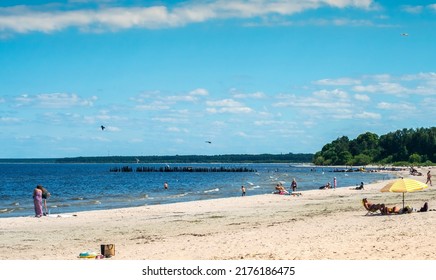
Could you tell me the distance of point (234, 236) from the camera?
69.5 feet

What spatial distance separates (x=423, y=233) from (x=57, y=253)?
11988mm

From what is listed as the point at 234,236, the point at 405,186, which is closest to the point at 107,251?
the point at 234,236

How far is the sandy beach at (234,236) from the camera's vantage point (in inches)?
666

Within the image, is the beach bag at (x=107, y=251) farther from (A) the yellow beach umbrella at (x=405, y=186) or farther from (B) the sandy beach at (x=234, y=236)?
(A) the yellow beach umbrella at (x=405, y=186)

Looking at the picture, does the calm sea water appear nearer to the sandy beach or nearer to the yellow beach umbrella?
the sandy beach

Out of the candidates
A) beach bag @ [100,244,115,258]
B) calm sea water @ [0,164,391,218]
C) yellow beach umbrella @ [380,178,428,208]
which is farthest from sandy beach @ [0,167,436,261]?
calm sea water @ [0,164,391,218]

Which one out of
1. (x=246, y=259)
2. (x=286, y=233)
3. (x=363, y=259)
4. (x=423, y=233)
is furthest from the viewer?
(x=286, y=233)

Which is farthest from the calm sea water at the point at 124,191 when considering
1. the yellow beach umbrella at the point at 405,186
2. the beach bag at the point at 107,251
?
the yellow beach umbrella at the point at 405,186

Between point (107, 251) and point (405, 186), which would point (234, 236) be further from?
point (405, 186)

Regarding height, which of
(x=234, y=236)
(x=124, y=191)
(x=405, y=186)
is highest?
(x=405, y=186)

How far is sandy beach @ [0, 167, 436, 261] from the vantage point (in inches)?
666
